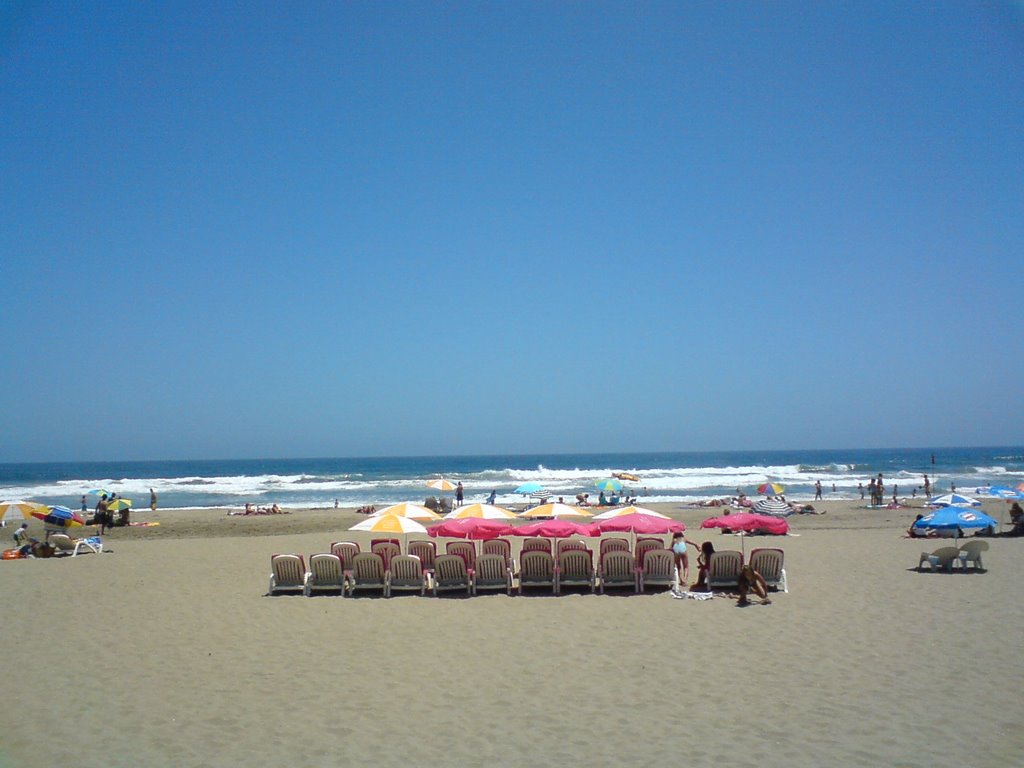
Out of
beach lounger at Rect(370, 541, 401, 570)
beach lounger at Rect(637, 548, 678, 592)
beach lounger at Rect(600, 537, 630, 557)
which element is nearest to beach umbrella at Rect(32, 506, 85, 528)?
beach lounger at Rect(370, 541, 401, 570)

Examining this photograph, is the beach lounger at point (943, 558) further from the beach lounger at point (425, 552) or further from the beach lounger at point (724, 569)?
the beach lounger at point (425, 552)

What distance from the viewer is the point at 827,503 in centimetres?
3672

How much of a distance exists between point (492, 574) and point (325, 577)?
2.57 metres

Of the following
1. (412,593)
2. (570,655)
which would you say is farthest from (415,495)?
(570,655)

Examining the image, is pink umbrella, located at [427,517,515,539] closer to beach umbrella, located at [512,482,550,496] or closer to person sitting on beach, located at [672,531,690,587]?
person sitting on beach, located at [672,531,690,587]

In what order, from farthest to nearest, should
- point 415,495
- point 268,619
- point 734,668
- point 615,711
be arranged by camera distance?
point 415,495, point 268,619, point 734,668, point 615,711

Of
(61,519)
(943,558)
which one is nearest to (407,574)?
(943,558)

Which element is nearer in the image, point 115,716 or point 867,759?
point 867,759

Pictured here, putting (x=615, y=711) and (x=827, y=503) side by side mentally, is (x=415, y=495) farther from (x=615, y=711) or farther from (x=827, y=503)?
(x=615, y=711)

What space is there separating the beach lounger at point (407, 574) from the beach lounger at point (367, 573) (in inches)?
6.9

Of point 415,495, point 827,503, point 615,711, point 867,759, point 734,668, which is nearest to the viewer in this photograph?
point 867,759

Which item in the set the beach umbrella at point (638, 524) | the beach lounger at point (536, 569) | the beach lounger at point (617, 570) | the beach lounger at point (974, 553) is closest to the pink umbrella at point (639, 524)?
the beach umbrella at point (638, 524)

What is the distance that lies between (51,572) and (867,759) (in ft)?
49.1

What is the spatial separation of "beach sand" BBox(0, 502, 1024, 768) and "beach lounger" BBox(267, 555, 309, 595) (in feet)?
1.36
